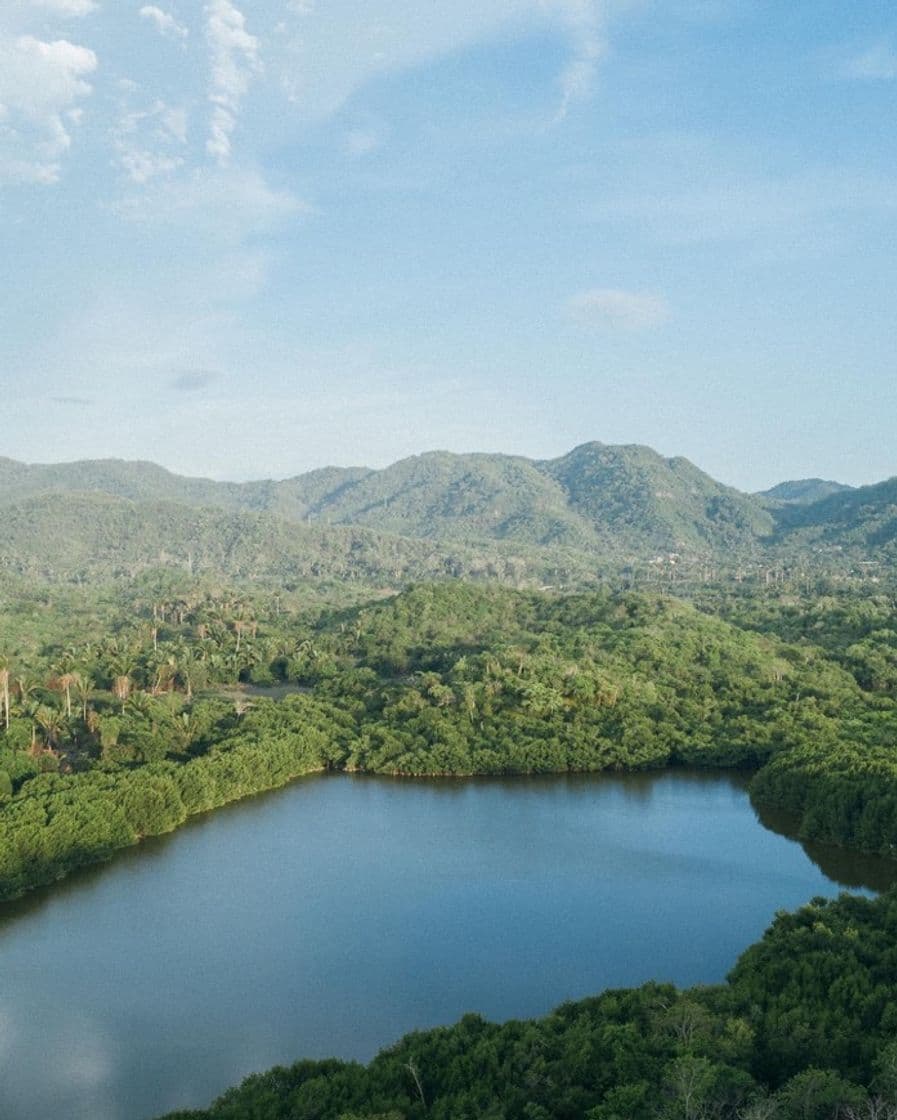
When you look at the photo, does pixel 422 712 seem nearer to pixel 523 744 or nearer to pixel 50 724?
pixel 523 744

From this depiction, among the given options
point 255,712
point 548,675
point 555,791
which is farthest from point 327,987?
point 548,675

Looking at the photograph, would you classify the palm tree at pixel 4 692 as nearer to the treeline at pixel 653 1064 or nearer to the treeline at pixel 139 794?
the treeline at pixel 139 794

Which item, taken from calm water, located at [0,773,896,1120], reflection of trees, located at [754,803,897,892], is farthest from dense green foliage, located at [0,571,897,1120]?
calm water, located at [0,773,896,1120]

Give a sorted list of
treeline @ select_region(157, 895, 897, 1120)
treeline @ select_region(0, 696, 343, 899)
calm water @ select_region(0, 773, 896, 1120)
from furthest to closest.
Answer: treeline @ select_region(0, 696, 343, 899) < calm water @ select_region(0, 773, 896, 1120) < treeline @ select_region(157, 895, 897, 1120)

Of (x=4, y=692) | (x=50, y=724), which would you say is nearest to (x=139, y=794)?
(x=50, y=724)

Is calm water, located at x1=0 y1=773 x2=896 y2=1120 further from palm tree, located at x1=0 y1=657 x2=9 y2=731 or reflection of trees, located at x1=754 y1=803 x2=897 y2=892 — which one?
palm tree, located at x1=0 y1=657 x2=9 y2=731

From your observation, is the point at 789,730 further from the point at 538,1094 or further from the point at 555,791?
the point at 538,1094
